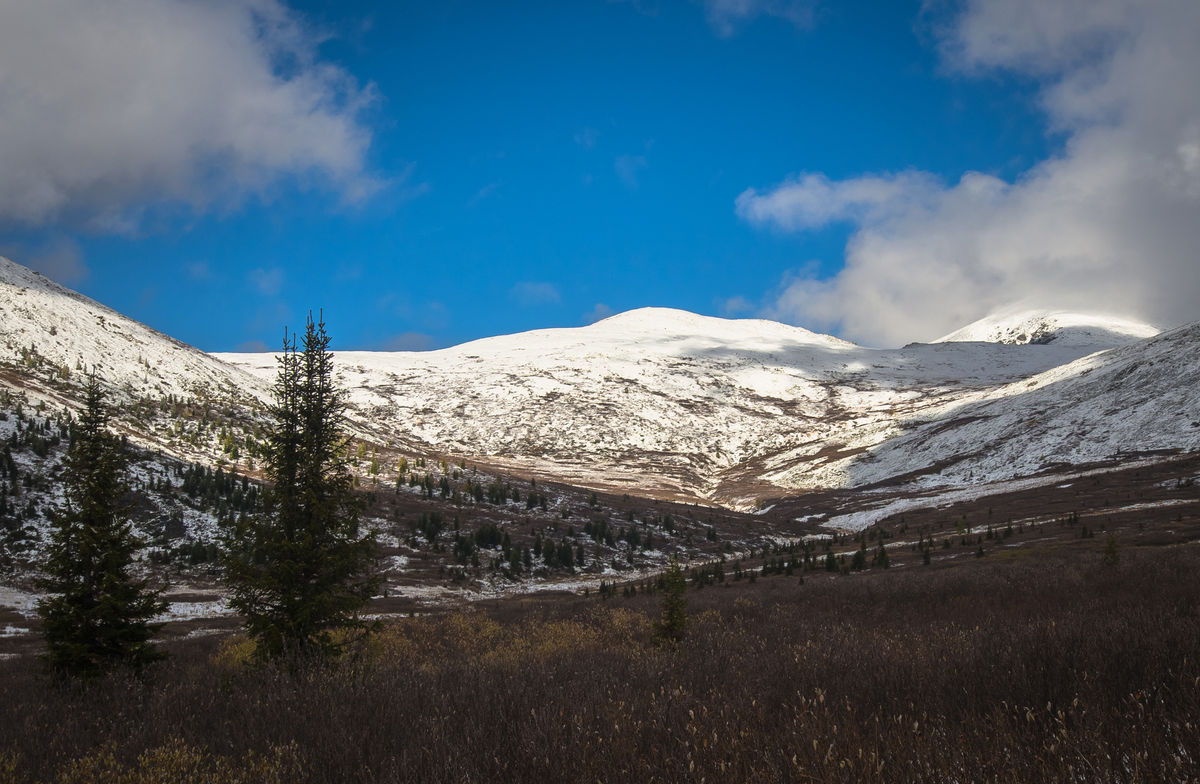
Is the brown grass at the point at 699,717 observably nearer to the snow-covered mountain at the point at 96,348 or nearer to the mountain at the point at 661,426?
the mountain at the point at 661,426

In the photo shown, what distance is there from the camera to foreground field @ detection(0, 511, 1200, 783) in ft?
14.3

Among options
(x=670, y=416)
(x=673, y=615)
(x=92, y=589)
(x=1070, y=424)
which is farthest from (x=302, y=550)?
(x=670, y=416)

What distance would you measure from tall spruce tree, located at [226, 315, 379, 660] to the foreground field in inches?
111

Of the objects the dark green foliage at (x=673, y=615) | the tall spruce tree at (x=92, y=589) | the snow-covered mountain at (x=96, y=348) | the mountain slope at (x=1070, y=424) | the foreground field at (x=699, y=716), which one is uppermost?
the snow-covered mountain at (x=96, y=348)

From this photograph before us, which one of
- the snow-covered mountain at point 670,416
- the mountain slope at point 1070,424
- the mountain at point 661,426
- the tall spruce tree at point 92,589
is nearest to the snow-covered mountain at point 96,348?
the snow-covered mountain at point 670,416

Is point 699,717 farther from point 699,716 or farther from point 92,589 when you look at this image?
point 92,589

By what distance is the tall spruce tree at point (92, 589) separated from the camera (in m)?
12.6

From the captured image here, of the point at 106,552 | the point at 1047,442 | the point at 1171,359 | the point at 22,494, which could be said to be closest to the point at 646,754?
the point at 106,552

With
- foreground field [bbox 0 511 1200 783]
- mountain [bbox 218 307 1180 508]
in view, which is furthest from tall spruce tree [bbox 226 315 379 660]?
mountain [bbox 218 307 1180 508]

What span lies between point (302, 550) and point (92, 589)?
4.40 m

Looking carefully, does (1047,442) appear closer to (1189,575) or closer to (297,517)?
(1189,575)

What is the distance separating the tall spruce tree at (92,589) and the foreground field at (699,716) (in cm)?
119

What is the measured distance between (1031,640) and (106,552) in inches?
671

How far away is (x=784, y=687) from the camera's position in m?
7.02
